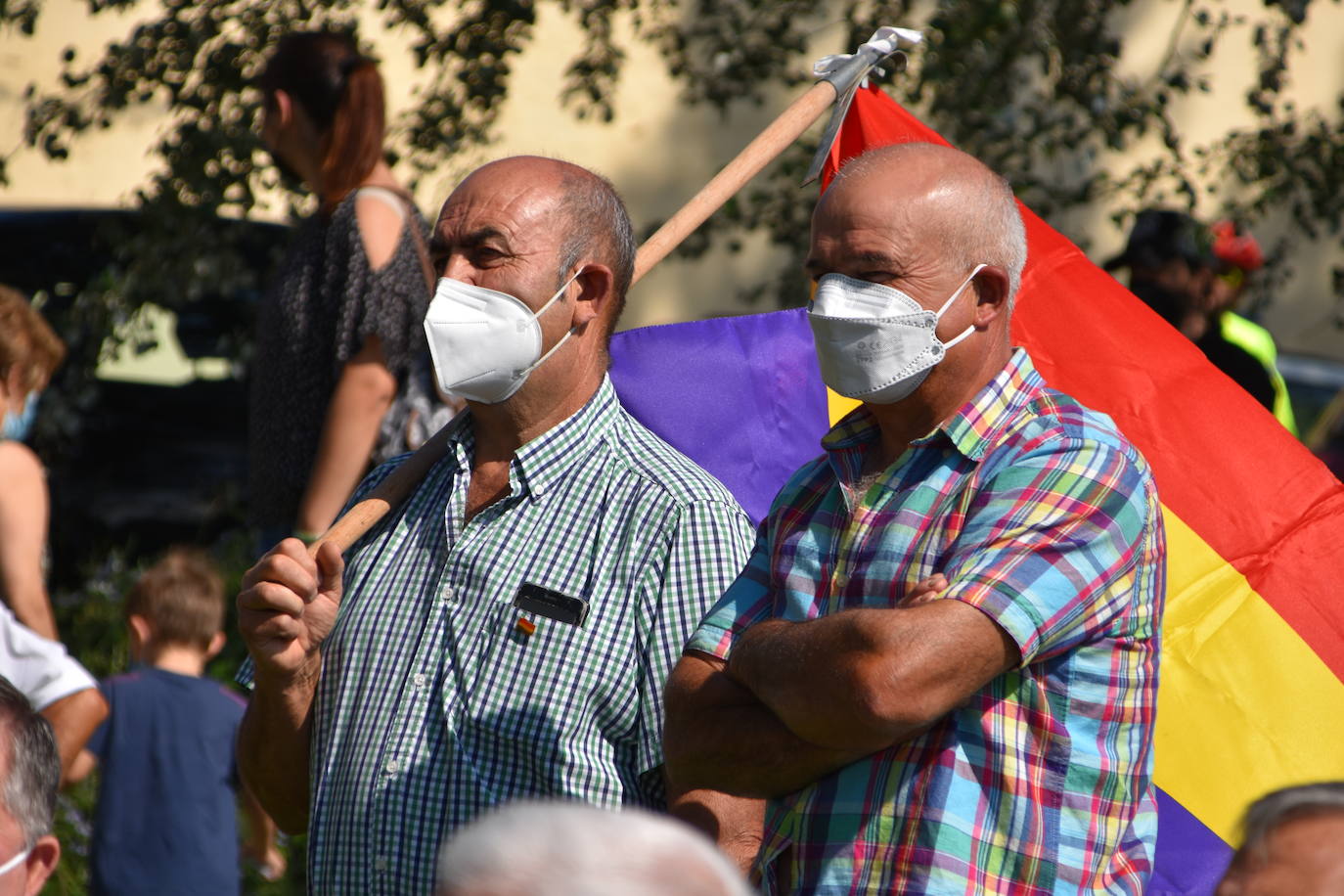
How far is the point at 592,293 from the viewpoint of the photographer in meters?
3.12

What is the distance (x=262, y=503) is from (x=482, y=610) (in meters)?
1.74

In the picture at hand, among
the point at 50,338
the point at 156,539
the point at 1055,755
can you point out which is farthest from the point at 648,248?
the point at 156,539

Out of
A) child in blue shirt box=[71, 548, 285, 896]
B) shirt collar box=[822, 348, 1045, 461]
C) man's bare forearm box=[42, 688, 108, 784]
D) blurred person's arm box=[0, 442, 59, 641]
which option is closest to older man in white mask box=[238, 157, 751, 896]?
shirt collar box=[822, 348, 1045, 461]

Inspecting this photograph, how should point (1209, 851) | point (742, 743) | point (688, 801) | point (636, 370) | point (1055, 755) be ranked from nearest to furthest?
point (1055, 755) < point (742, 743) < point (688, 801) < point (1209, 851) < point (636, 370)

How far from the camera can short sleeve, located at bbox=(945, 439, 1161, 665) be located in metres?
2.27

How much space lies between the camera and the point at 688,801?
2664 millimetres

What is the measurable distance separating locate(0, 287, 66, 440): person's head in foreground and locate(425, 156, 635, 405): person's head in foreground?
5.95 feet

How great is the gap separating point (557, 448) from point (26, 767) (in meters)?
0.97

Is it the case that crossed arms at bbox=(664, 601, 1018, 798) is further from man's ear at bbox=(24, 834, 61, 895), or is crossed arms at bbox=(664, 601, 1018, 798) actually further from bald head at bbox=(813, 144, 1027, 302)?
man's ear at bbox=(24, 834, 61, 895)

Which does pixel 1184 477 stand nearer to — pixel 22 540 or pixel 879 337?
pixel 879 337

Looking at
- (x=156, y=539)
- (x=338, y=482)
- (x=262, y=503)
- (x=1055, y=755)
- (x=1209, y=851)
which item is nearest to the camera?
(x=1055, y=755)

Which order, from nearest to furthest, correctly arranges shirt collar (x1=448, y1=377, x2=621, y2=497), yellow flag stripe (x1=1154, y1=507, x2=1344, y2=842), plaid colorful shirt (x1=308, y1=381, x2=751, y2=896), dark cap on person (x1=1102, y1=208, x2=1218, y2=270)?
plaid colorful shirt (x1=308, y1=381, x2=751, y2=896) → shirt collar (x1=448, y1=377, x2=621, y2=497) → yellow flag stripe (x1=1154, y1=507, x2=1344, y2=842) → dark cap on person (x1=1102, y1=208, x2=1218, y2=270)

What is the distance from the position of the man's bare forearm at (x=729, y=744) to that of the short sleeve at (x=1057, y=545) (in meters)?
0.30

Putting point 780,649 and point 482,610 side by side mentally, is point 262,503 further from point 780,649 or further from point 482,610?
point 780,649
